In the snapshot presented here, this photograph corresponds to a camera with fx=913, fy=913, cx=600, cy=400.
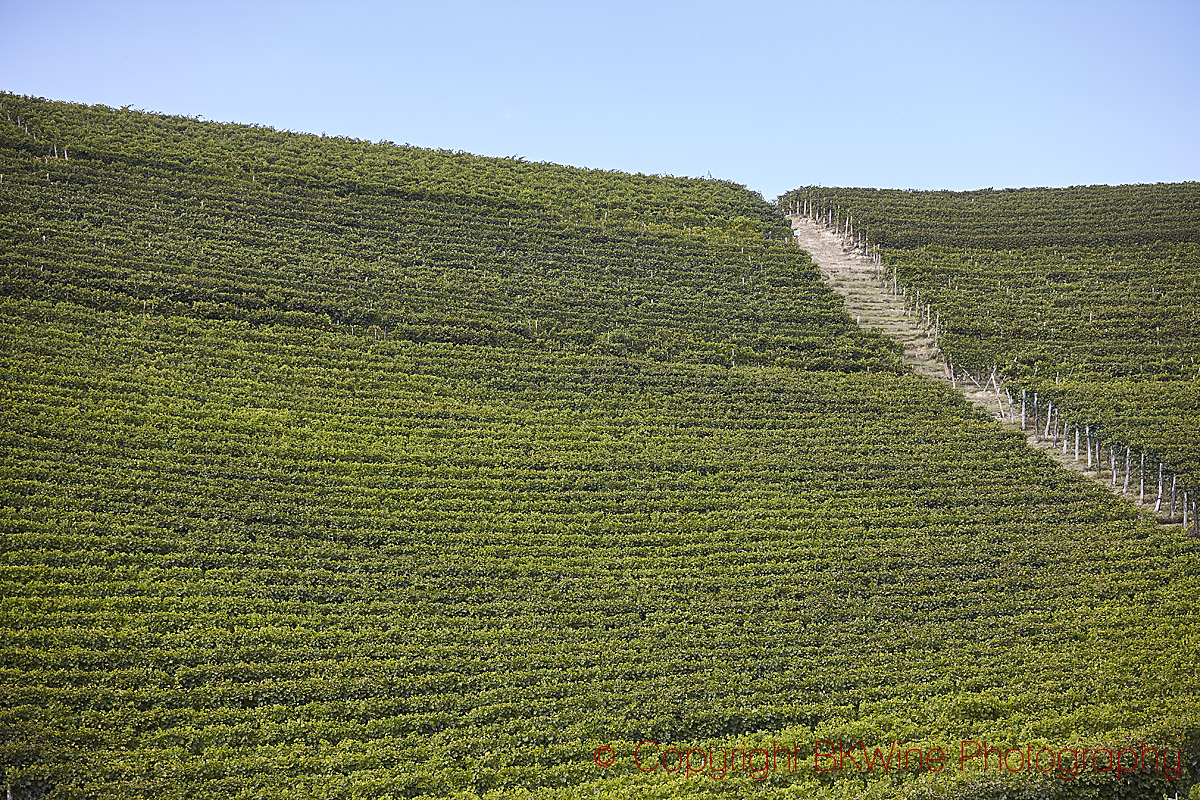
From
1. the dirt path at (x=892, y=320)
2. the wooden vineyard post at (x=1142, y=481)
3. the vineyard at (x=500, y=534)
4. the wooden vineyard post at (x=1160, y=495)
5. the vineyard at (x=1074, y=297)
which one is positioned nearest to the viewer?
the vineyard at (x=500, y=534)

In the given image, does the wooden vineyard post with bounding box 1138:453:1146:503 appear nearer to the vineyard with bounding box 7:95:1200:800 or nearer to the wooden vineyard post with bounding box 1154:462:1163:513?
the wooden vineyard post with bounding box 1154:462:1163:513

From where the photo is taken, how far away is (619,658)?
21688mm

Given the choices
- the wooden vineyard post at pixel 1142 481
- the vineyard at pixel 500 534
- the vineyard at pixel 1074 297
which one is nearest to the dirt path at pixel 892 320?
the wooden vineyard post at pixel 1142 481

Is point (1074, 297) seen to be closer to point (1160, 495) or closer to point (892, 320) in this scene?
point (892, 320)

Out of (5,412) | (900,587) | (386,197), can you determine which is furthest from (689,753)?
(386,197)

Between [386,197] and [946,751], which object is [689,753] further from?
[386,197]

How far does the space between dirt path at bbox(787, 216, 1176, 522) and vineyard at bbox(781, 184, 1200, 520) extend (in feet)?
1.57

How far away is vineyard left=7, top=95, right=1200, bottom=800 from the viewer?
18203mm

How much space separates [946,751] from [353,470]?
60.3ft

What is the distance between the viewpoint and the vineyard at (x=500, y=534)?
18.2 m

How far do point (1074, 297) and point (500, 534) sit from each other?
32252mm

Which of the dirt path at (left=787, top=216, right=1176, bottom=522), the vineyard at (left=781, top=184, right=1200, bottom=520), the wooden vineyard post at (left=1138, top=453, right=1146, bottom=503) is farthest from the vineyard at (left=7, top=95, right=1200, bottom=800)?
the vineyard at (left=781, top=184, right=1200, bottom=520)

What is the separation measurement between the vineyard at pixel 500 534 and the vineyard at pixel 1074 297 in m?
1.83

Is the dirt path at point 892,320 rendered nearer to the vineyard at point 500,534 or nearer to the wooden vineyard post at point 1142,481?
the wooden vineyard post at point 1142,481
